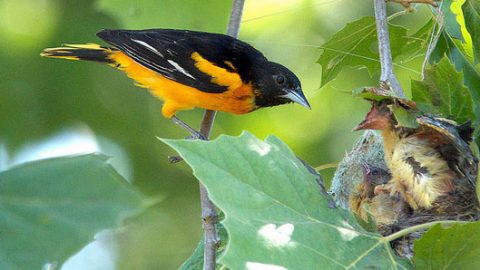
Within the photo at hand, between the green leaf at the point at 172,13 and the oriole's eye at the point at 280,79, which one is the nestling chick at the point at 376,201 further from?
the green leaf at the point at 172,13

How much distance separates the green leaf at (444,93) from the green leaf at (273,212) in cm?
50

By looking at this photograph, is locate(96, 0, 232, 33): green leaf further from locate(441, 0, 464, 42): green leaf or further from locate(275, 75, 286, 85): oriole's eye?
locate(441, 0, 464, 42): green leaf

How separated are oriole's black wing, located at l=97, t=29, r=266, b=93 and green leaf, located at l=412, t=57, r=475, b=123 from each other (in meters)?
1.43

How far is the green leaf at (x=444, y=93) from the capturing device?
2.13m

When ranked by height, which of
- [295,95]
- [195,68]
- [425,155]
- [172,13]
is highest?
[425,155]

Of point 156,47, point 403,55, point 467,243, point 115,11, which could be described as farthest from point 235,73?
point 467,243

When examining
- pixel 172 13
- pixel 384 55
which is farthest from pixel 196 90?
pixel 384 55

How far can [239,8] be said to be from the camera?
2822mm

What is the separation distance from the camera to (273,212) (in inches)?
63.6

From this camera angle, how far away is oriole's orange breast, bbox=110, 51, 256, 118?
139 inches

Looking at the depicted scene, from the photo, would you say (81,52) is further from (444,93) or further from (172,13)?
(444,93)

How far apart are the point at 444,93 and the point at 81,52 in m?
1.94

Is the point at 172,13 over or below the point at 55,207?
below

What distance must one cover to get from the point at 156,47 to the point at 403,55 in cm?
112
